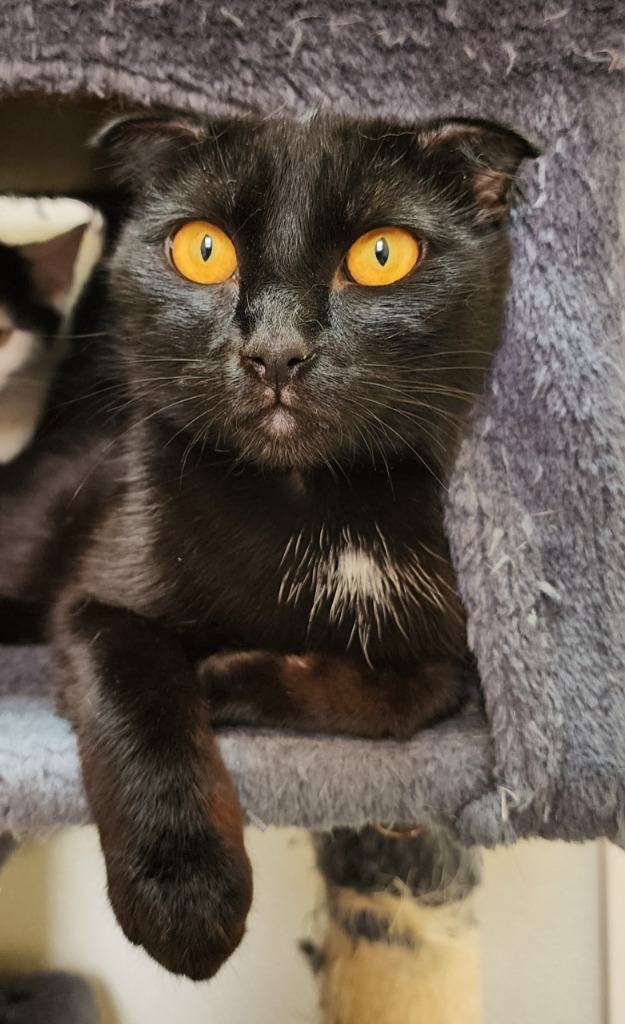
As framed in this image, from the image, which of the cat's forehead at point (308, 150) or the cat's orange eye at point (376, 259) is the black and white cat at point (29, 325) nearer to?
the cat's forehead at point (308, 150)

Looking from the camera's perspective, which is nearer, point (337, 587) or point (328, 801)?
point (328, 801)

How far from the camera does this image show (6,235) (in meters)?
0.92

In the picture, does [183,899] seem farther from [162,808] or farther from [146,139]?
[146,139]

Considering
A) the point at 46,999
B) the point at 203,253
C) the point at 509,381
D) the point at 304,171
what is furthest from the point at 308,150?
the point at 46,999

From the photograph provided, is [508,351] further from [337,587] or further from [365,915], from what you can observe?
[365,915]

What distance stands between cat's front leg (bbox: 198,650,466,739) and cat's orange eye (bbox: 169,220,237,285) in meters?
0.35

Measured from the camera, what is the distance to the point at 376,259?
73 centimetres

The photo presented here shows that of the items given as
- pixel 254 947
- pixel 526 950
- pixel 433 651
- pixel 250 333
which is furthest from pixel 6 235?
pixel 526 950

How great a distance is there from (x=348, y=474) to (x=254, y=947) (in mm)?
788

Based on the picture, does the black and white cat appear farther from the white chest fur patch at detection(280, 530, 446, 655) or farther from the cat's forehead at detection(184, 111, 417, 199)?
the white chest fur patch at detection(280, 530, 446, 655)

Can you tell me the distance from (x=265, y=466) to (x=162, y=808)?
33 centimetres

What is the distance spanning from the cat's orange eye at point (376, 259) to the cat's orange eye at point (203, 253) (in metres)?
Answer: 0.11

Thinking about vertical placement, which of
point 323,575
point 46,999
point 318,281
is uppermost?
point 318,281

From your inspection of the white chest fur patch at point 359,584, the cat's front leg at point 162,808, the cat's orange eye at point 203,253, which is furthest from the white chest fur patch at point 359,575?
the cat's orange eye at point 203,253
